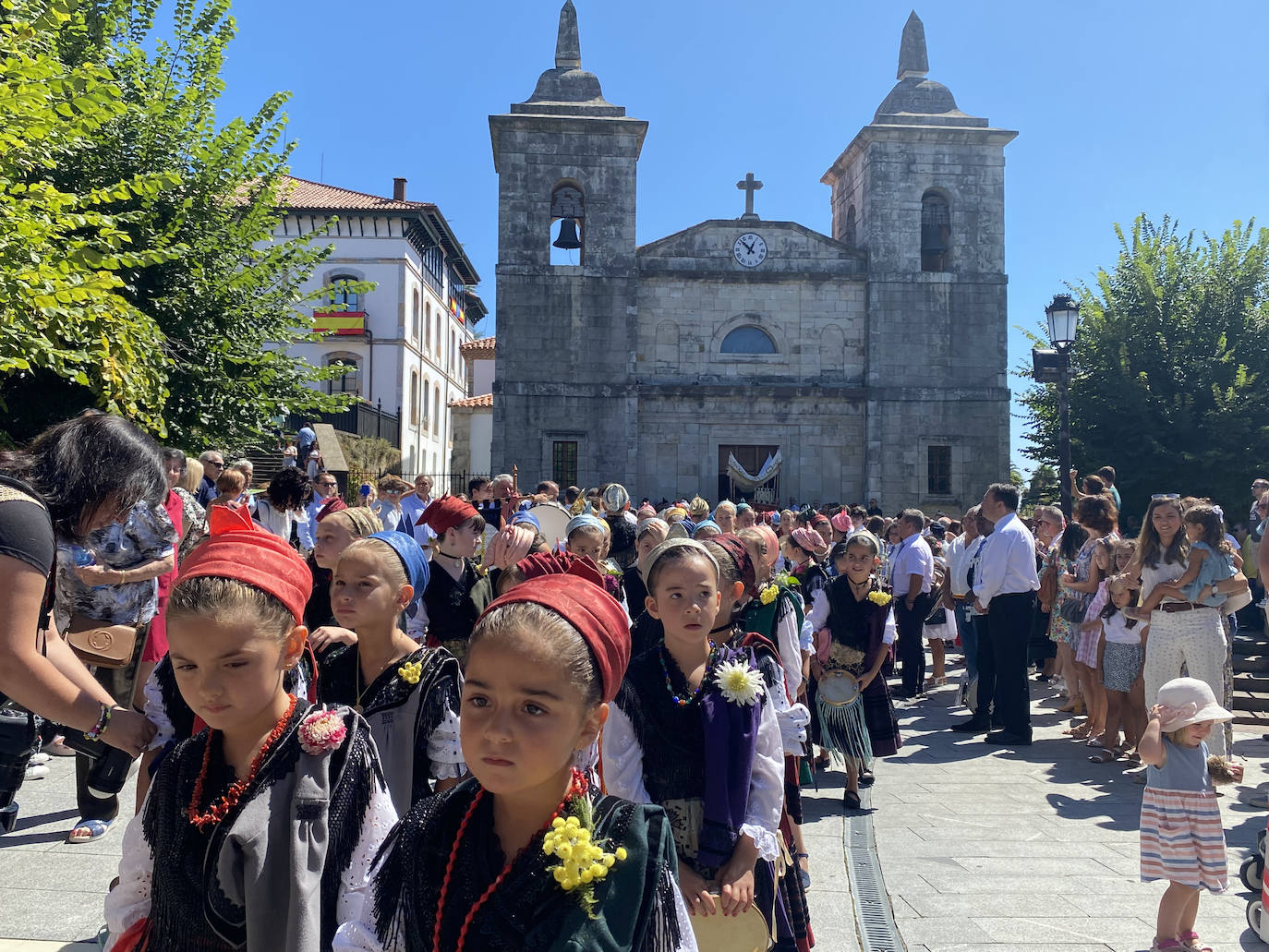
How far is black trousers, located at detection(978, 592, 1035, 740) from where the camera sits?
9195 millimetres

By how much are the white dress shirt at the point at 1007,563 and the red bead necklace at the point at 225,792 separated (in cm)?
798

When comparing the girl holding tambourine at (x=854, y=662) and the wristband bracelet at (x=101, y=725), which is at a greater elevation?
the wristband bracelet at (x=101, y=725)

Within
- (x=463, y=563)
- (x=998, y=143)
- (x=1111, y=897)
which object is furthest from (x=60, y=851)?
(x=998, y=143)

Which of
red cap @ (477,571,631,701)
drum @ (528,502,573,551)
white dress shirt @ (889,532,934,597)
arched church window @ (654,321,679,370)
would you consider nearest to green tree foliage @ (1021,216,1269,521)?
arched church window @ (654,321,679,370)

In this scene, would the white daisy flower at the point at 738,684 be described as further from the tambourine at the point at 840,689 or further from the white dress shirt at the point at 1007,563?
the white dress shirt at the point at 1007,563

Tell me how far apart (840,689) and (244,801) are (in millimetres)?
5522

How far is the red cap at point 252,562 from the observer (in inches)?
93.9

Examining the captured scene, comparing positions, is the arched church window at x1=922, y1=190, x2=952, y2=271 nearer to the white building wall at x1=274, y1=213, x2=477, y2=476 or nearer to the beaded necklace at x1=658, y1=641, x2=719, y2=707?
the white building wall at x1=274, y1=213, x2=477, y2=476

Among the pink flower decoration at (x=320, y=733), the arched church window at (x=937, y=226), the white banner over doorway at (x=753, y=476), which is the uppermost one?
the arched church window at (x=937, y=226)

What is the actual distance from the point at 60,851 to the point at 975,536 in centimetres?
888

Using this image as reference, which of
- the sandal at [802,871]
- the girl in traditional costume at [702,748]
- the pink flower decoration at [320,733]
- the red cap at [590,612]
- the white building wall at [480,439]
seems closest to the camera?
the red cap at [590,612]

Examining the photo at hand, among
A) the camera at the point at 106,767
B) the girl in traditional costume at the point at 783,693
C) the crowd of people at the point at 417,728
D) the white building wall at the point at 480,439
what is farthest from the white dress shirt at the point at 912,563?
the white building wall at the point at 480,439

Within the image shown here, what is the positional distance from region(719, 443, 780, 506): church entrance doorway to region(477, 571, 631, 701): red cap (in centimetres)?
2730

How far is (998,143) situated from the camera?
30.0 meters
